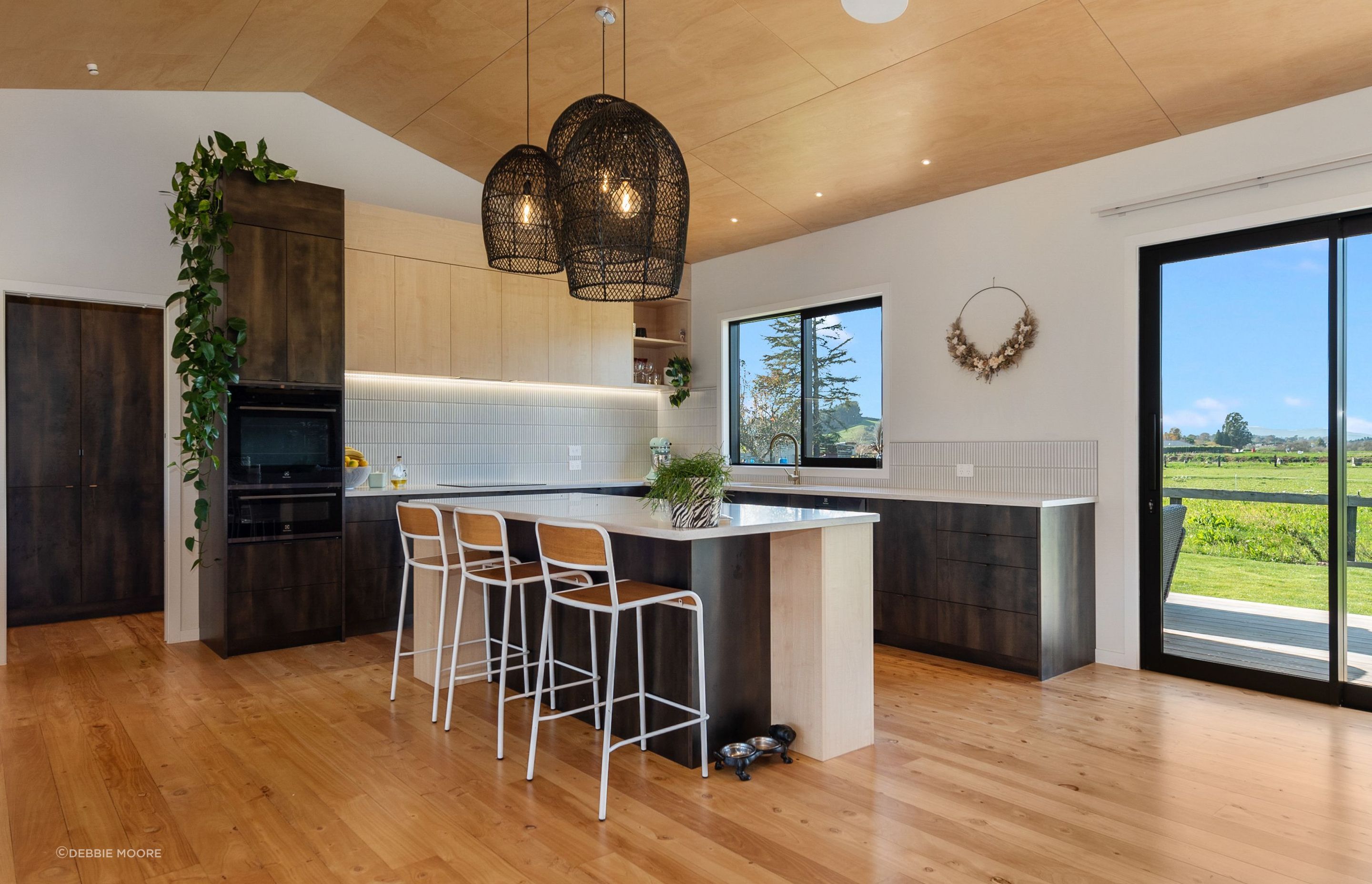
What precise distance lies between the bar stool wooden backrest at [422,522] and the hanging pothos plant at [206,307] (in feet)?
4.89

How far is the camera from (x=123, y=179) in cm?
468

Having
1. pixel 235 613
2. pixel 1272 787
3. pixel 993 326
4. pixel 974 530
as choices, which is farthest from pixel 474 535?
pixel 993 326

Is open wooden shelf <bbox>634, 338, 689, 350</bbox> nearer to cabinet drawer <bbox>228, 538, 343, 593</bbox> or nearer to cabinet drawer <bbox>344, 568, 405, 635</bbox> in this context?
cabinet drawer <bbox>344, 568, 405, 635</bbox>

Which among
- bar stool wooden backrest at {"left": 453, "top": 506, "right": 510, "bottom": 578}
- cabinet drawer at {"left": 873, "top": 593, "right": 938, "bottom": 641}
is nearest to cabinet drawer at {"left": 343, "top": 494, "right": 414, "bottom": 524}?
bar stool wooden backrest at {"left": 453, "top": 506, "right": 510, "bottom": 578}

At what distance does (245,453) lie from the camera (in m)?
4.48

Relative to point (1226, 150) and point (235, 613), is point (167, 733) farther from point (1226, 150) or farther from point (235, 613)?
point (1226, 150)

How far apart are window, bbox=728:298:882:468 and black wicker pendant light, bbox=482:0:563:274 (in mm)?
2743

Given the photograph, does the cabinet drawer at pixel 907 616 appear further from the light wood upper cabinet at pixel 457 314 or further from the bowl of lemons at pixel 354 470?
the bowl of lemons at pixel 354 470

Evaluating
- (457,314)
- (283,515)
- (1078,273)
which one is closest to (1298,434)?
(1078,273)

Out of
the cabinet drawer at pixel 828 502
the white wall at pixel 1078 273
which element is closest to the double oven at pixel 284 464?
the cabinet drawer at pixel 828 502

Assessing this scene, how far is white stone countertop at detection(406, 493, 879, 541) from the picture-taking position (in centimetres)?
261

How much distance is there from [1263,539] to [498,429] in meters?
4.53

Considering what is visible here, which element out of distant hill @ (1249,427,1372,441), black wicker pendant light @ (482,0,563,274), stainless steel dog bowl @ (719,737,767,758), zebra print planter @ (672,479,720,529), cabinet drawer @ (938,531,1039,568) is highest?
black wicker pendant light @ (482,0,563,274)

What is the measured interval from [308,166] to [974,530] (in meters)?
4.50
